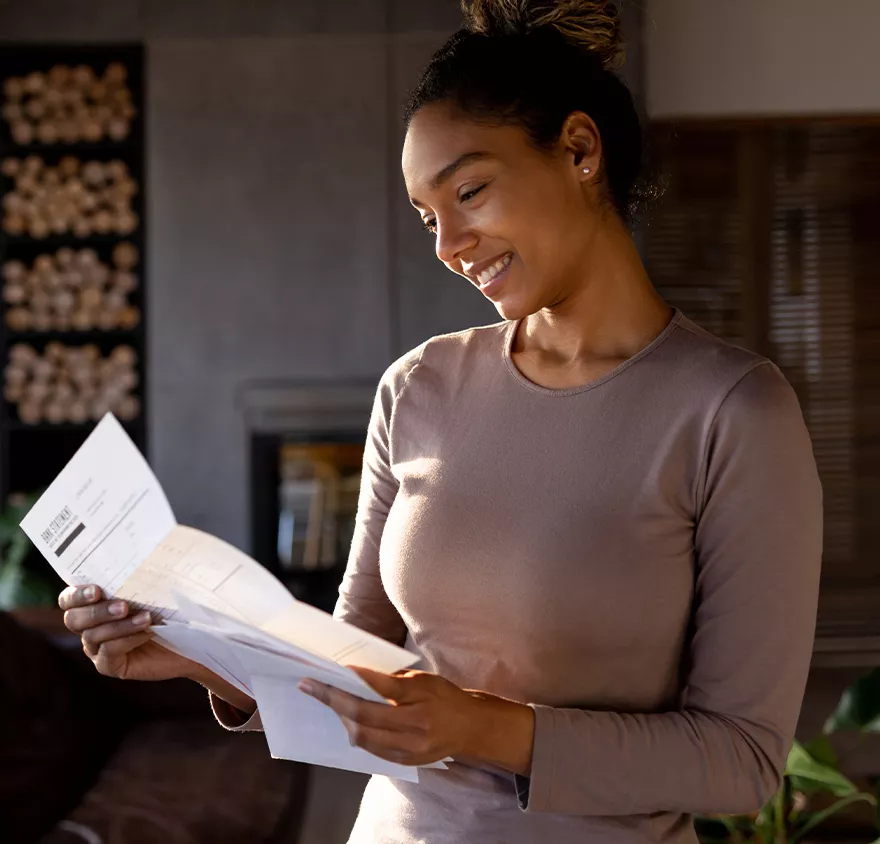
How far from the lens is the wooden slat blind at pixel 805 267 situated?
4379 mm

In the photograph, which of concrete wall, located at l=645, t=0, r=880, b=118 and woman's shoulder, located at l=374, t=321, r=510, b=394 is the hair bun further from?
concrete wall, located at l=645, t=0, r=880, b=118

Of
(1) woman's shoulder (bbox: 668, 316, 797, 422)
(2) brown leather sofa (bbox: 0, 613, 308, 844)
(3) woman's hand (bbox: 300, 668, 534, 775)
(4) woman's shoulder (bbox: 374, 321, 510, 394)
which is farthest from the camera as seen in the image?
(2) brown leather sofa (bbox: 0, 613, 308, 844)

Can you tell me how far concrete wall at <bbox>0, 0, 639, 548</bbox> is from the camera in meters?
4.31

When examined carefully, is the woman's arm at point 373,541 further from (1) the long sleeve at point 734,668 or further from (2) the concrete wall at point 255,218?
(2) the concrete wall at point 255,218

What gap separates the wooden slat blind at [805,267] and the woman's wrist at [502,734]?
139 inches

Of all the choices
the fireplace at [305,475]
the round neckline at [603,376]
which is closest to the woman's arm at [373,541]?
the round neckline at [603,376]

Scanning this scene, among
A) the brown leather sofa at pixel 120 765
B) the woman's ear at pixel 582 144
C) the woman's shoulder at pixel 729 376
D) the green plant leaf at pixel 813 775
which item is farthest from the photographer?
the brown leather sofa at pixel 120 765

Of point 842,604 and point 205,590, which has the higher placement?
point 205,590

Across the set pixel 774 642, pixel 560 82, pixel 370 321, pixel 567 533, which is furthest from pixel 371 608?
pixel 370 321

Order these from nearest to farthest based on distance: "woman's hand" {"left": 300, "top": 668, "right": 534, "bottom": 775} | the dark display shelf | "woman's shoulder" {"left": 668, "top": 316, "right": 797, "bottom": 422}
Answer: "woman's hand" {"left": 300, "top": 668, "right": 534, "bottom": 775} → "woman's shoulder" {"left": 668, "top": 316, "right": 797, "bottom": 422} → the dark display shelf

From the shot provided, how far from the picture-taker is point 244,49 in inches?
170

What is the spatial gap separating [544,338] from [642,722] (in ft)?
1.31

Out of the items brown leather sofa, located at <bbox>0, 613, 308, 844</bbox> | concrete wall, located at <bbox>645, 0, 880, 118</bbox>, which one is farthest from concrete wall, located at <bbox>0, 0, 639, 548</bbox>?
brown leather sofa, located at <bbox>0, 613, 308, 844</bbox>

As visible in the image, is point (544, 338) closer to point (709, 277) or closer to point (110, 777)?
point (110, 777)
